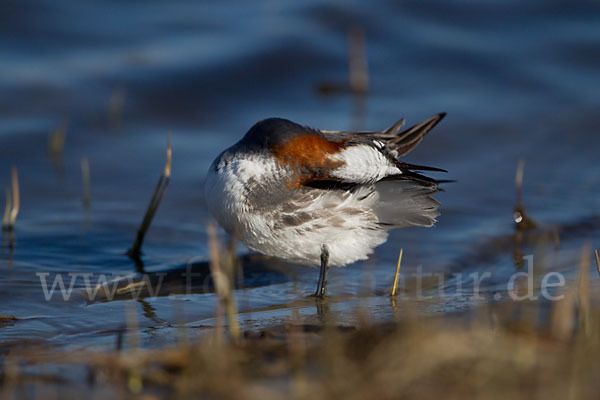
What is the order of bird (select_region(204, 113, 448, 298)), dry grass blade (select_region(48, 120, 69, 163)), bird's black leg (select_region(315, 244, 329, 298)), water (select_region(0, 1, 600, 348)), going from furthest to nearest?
dry grass blade (select_region(48, 120, 69, 163)), water (select_region(0, 1, 600, 348)), bird's black leg (select_region(315, 244, 329, 298)), bird (select_region(204, 113, 448, 298))

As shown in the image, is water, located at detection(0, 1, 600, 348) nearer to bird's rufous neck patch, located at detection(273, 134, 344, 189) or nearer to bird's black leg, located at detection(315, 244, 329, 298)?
bird's black leg, located at detection(315, 244, 329, 298)

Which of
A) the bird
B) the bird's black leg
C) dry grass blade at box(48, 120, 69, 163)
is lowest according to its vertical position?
the bird's black leg

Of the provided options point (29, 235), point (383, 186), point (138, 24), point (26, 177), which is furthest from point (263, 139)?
point (138, 24)

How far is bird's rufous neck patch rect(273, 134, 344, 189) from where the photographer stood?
5156 millimetres

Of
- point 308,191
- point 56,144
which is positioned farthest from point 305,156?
point 56,144

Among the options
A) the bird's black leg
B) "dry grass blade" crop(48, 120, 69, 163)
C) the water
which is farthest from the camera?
"dry grass blade" crop(48, 120, 69, 163)

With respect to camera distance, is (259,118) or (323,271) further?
(259,118)

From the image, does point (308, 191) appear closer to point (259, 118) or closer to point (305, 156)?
point (305, 156)

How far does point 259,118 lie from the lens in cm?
915

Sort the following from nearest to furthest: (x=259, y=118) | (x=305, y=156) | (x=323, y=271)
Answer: (x=305, y=156)
(x=323, y=271)
(x=259, y=118)

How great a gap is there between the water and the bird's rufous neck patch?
Result: 0.90 metres

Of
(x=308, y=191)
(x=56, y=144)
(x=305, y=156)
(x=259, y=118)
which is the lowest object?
(x=308, y=191)

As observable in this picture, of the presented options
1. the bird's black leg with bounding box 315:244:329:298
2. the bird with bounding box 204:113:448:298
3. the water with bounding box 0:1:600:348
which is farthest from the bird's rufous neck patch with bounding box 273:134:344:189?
the water with bounding box 0:1:600:348

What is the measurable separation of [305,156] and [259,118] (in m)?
4.04
